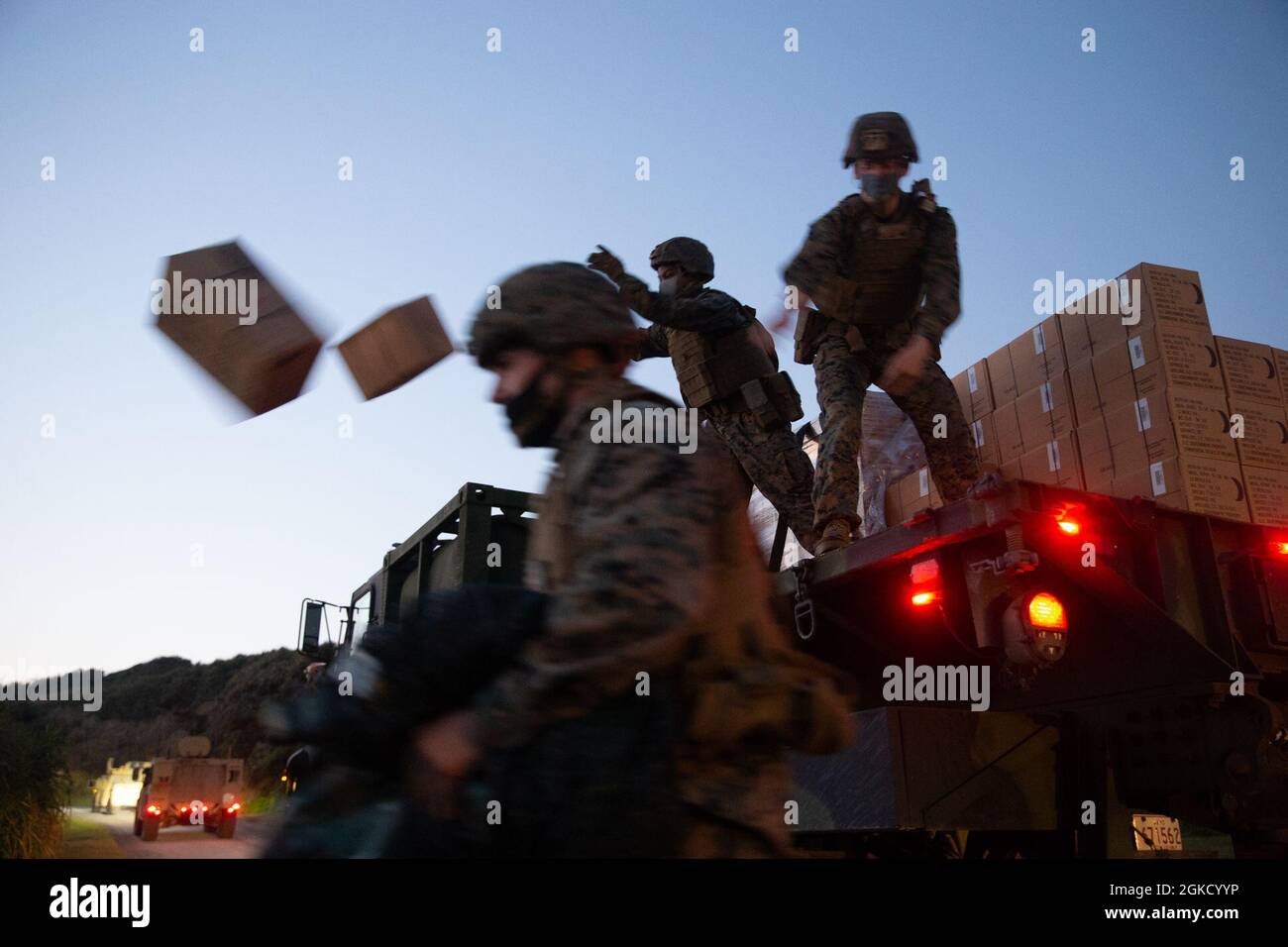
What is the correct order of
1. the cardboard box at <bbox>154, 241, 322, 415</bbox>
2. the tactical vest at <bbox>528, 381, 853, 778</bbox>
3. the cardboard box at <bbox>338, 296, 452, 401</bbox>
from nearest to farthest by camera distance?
the tactical vest at <bbox>528, 381, 853, 778</bbox> < the cardboard box at <bbox>154, 241, 322, 415</bbox> < the cardboard box at <bbox>338, 296, 452, 401</bbox>

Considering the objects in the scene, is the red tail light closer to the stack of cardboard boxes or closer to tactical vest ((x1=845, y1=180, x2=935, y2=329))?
the stack of cardboard boxes

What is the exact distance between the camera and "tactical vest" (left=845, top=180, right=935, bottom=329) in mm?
4742

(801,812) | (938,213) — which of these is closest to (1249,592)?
(801,812)

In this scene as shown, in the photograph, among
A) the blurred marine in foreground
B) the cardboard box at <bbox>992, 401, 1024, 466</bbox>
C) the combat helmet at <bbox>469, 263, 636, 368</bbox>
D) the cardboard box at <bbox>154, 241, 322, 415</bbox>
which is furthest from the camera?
the cardboard box at <bbox>992, 401, 1024, 466</bbox>

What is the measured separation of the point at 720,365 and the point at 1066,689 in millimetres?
2510

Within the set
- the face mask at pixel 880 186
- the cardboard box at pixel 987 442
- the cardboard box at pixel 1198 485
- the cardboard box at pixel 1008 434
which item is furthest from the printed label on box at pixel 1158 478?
the face mask at pixel 880 186

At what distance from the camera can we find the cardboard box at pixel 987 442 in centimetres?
497

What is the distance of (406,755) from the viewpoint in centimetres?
163

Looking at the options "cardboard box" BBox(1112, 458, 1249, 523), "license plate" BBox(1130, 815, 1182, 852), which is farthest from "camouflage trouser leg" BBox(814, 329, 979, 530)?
"license plate" BBox(1130, 815, 1182, 852)

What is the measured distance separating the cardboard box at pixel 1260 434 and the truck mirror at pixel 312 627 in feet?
16.6

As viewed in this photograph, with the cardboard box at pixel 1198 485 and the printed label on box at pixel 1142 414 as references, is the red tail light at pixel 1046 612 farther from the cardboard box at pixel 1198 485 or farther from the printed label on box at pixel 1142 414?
the printed label on box at pixel 1142 414

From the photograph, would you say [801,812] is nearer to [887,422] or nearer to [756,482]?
[756,482]

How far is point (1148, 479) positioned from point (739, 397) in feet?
6.82

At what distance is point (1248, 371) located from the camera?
445 centimetres
